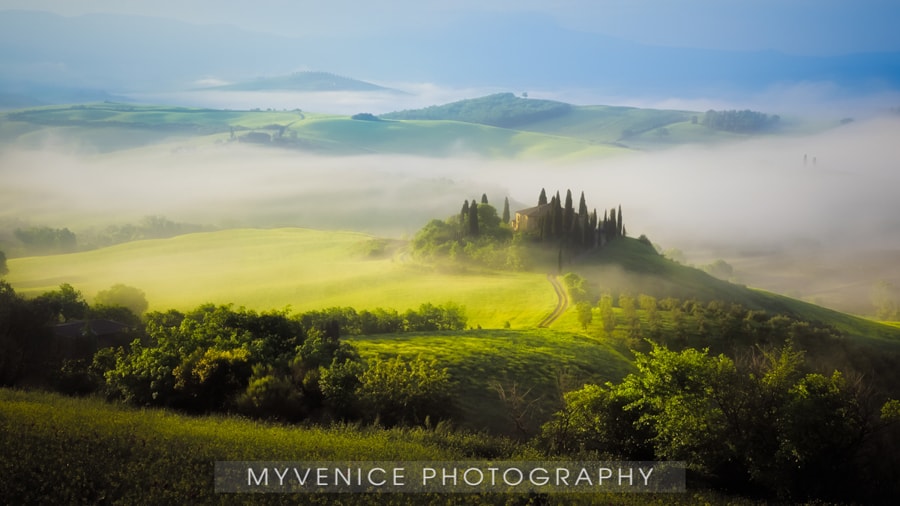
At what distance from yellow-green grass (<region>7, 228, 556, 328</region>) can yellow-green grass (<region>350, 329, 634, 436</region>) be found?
17.0 metres

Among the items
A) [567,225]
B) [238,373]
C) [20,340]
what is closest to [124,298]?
[20,340]

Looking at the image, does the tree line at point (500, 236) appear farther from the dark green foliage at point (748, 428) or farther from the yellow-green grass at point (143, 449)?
the yellow-green grass at point (143, 449)

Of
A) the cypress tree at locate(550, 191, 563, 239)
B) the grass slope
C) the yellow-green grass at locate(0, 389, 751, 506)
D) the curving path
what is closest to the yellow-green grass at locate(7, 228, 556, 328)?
the curving path

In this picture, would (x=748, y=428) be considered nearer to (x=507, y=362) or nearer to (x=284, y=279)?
(x=507, y=362)

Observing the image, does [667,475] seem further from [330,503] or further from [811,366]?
[811,366]

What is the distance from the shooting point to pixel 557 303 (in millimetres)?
85250

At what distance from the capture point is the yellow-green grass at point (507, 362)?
40625 mm

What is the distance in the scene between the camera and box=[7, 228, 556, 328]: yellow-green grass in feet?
293

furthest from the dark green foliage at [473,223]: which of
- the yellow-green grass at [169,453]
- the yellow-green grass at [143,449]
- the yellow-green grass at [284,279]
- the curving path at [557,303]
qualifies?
the yellow-green grass at [143,449]

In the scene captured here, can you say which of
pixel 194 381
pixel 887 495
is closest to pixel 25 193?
pixel 194 381

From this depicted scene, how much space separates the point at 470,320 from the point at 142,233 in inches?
4550

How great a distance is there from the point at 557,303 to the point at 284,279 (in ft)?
154

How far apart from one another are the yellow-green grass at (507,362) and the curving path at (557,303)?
9.83 meters

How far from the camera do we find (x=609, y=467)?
24266mm
